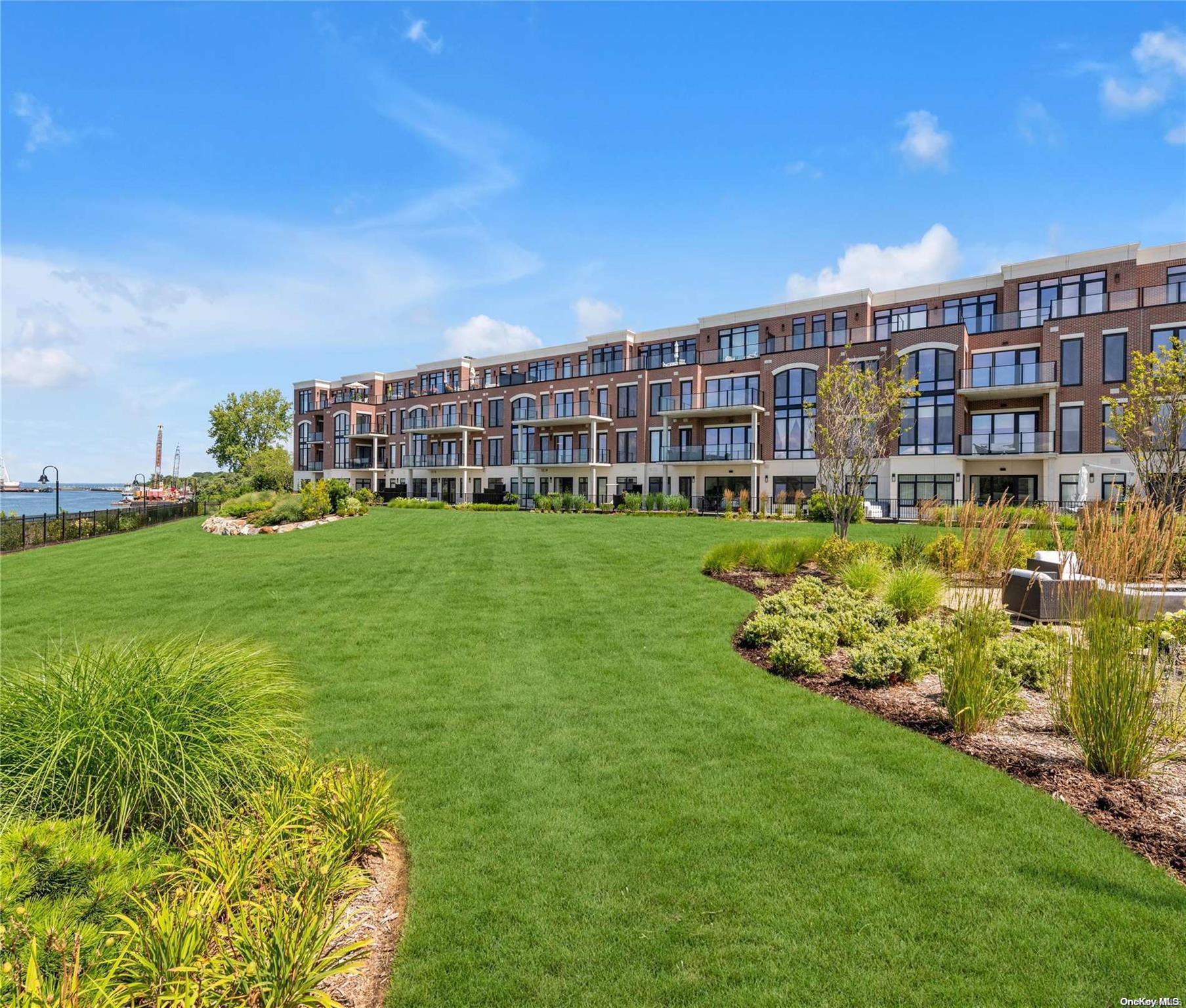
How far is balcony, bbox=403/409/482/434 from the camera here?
2127 inches

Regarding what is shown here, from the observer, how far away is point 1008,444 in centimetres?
3127

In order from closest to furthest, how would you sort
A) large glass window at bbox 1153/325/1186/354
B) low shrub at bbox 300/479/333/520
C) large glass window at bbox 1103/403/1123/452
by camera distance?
1. low shrub at bbox 300/479/333/520
2. large glass window at bbox 1153/325/1186/354
3. large glass window at bbox 1103/403/1123/452

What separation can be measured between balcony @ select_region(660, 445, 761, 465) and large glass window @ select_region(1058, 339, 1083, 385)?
14.9 meters

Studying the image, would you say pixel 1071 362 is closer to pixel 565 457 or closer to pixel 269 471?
pixel 565 457

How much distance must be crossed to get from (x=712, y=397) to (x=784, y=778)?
37.2m

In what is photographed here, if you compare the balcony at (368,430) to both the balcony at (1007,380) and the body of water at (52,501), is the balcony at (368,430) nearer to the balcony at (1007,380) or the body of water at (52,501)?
the body of water at (52,501)

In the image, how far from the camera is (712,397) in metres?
40.4

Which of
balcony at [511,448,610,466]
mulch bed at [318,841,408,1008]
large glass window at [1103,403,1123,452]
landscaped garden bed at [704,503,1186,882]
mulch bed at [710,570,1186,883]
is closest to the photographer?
mulch bed at [318,841,408,1008]

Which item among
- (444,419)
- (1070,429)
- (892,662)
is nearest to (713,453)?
(1070,429)

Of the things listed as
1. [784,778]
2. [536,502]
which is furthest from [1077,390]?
[784,778]

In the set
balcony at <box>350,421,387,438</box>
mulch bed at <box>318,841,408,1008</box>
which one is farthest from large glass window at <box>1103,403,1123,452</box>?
balcony at <box>350,421,387,438</box>

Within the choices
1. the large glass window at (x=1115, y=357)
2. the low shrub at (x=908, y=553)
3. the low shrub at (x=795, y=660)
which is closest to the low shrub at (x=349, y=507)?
the low shrub at (x=908, y=553)

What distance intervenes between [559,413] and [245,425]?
41789mm

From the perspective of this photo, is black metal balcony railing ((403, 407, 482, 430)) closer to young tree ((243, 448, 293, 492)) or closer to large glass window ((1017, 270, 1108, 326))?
young tree ((243, 448, 293, 492))
